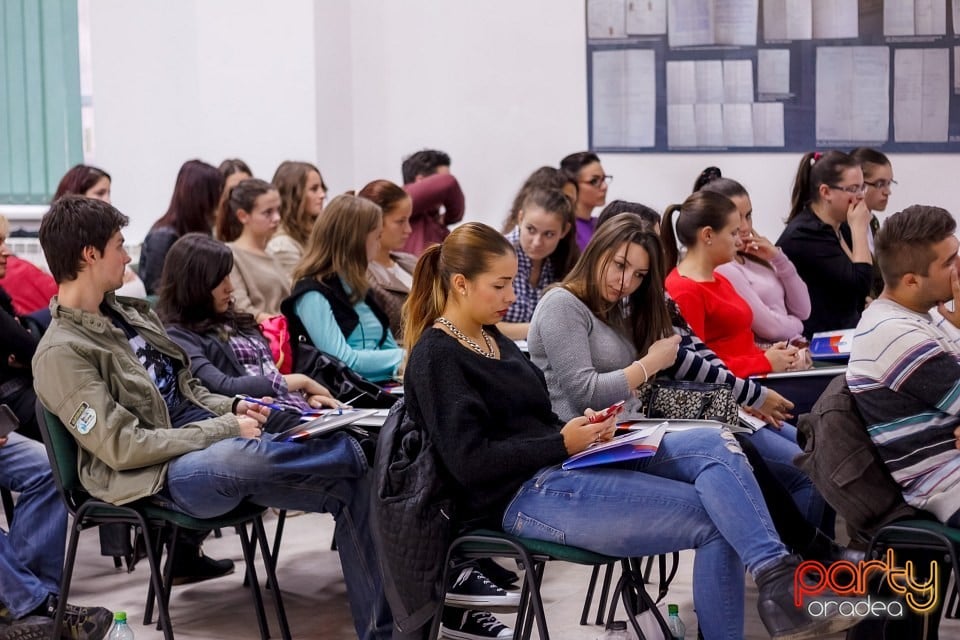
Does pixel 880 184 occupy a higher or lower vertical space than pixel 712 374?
higher

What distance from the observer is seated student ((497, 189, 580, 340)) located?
15.4ft

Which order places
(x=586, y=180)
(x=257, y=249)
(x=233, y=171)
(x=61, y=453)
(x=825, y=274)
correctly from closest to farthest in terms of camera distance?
1. (x=61, y=453)
2. (x=825, y=274)
3. (x=257, y=249)
4. (x=586, y=180)
5. (x=233, y=171)

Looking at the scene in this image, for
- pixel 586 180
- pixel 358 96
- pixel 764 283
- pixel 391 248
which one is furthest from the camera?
pixel 358 96

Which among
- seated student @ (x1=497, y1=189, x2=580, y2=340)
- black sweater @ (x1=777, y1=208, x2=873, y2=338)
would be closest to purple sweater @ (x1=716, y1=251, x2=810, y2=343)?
black sweater @ (x1=777, y1=208, x2=873, y2=338)

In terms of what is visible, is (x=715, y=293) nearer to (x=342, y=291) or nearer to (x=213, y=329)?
(x=342, y=291)

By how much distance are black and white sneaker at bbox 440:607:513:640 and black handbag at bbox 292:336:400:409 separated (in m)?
0.77

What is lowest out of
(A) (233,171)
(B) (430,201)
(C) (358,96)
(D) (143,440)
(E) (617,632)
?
(E) (617,632)

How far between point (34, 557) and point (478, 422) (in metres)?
1.46

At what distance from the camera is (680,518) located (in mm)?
2680

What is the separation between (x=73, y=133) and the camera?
23.1 ft

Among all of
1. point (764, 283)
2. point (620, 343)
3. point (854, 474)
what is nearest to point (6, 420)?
point (620, 343)

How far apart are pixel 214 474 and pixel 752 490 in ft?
4.28

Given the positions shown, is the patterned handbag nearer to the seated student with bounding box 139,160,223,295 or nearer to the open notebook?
the open notebook

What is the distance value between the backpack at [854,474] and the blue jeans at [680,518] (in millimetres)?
218
